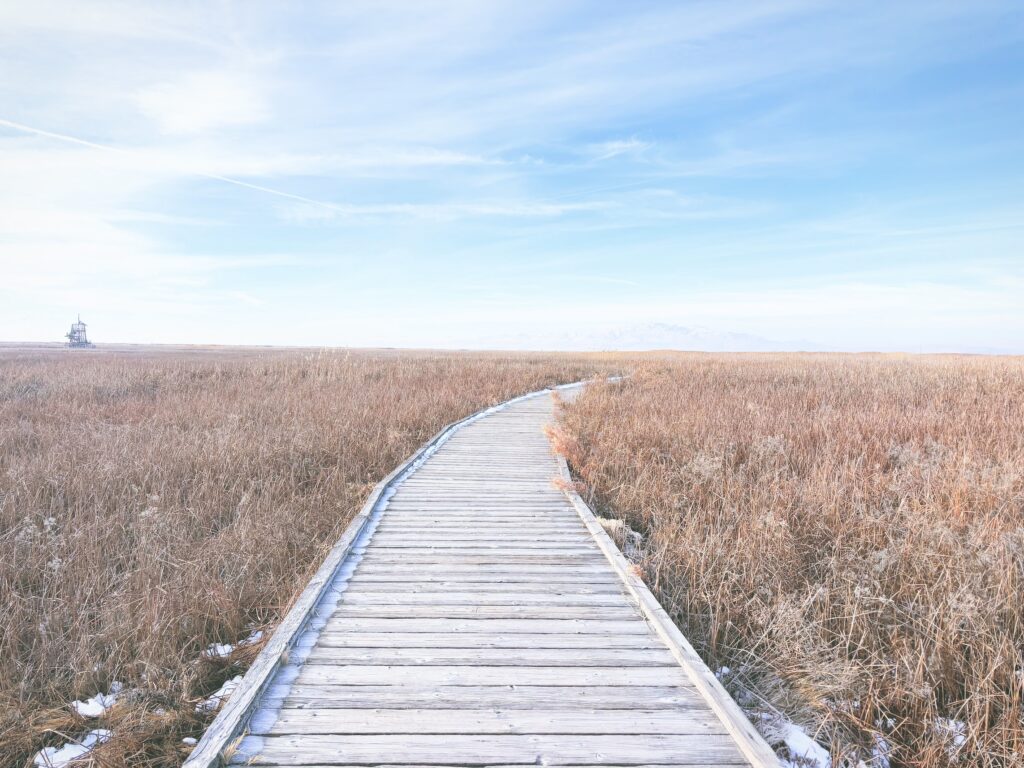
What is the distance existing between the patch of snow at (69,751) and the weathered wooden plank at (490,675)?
1.19 metres

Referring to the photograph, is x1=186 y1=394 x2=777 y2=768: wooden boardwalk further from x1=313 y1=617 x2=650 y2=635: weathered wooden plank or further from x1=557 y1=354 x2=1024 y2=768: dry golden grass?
x1=557 y1=354 x2=1024 y2=768: dry golden grass

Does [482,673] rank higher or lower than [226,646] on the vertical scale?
higher

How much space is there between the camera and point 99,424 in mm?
10055

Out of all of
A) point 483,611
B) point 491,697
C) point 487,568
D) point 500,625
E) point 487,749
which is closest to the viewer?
point 487,749

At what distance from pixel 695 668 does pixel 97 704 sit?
345 centimetres

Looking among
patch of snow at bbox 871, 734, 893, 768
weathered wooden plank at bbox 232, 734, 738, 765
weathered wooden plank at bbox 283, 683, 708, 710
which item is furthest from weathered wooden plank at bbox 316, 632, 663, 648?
patch of snow at bbox 871, 734, 893, 768

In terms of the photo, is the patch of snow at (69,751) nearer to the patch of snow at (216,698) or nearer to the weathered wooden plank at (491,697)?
the patch of snow at (216,698)

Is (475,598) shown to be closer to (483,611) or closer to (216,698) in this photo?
(483,611)

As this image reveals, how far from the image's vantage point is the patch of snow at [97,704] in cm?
311

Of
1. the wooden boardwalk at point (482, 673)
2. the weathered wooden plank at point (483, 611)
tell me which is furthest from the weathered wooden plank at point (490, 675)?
the weathered wooden plank at point (483, 611)

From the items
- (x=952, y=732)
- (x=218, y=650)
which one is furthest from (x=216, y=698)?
(x=952, y=732)

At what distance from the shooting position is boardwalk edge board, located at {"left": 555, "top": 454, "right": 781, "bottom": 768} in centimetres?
235

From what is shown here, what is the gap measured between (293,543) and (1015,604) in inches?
229

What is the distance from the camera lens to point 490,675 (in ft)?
9.39
